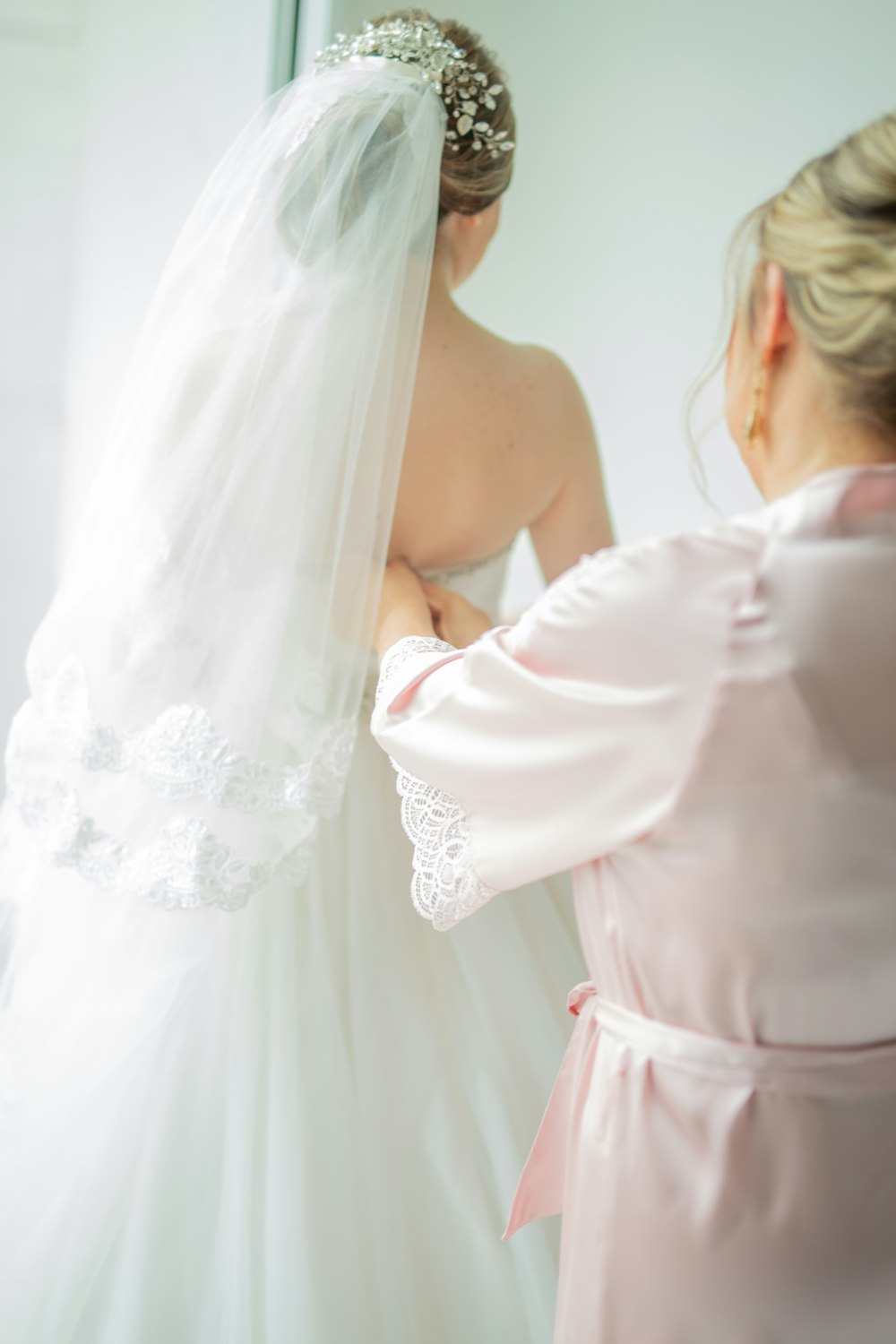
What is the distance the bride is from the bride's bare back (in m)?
0.12

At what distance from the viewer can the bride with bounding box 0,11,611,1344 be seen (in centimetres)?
96

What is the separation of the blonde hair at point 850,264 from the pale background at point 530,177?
979 mm

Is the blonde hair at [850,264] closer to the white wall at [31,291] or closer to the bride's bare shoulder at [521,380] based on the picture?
the bride's bare shoulder at [521,380]

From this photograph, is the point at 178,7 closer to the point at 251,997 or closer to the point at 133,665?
the point at 133,665

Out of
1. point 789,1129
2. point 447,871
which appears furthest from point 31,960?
point 789,1129

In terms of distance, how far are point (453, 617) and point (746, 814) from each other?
55 cm

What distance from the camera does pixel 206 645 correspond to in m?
0.99

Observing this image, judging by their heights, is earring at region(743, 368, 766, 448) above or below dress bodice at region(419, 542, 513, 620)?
above

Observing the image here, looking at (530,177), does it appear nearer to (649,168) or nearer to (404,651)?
(649,168)

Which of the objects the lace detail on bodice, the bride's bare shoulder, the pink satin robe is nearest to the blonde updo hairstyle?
the bride's bare shoulder

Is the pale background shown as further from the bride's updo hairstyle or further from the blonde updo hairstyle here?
the bride's updo hairstyle

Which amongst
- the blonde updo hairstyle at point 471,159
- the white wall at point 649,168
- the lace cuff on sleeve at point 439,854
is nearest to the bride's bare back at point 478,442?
the blonde updo hairstyle at point 471,159

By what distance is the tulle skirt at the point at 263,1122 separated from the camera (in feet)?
3.09

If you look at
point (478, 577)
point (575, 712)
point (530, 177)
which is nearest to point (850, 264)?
point (575, 712)
